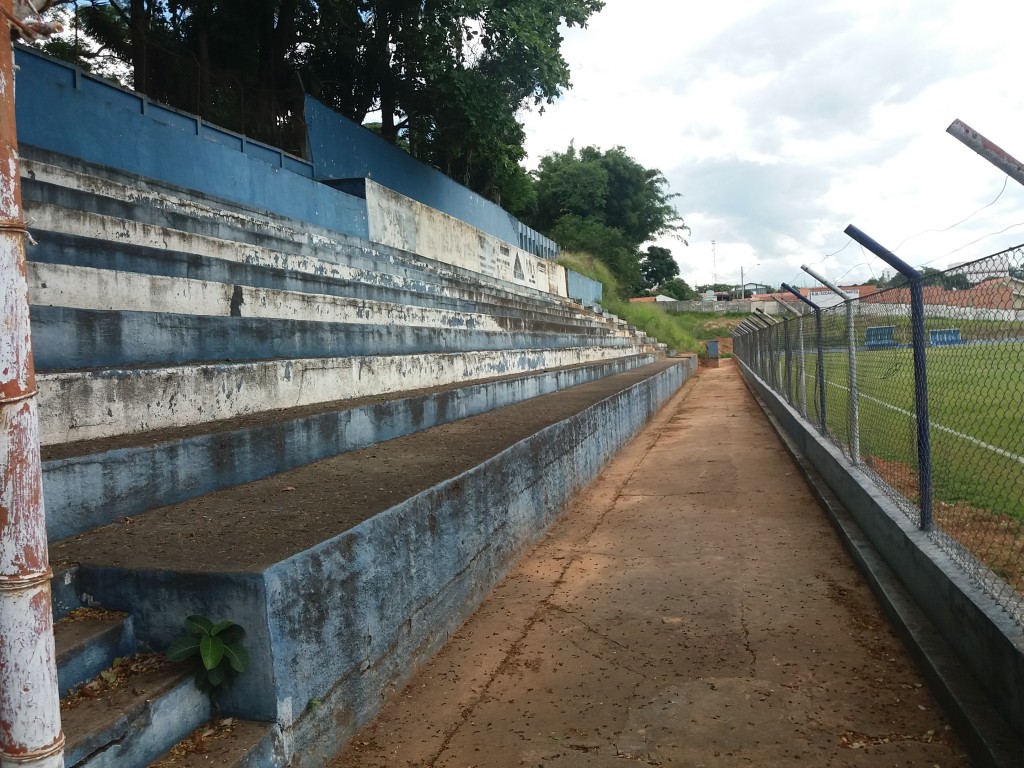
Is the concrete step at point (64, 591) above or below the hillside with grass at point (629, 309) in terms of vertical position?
below

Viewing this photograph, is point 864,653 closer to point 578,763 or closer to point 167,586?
point 578,763

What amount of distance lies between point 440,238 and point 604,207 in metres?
37.2

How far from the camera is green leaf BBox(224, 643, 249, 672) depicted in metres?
2.31

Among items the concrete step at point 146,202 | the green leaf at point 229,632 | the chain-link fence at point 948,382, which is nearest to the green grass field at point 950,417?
the chain-link fence at point 948,382

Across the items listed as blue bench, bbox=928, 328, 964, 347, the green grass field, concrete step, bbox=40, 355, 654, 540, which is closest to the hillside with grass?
the green grass field

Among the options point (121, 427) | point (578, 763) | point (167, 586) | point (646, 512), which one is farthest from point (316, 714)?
point (646, 512)

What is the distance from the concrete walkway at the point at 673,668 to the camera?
2.83 metres

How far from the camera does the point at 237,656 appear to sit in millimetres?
2320

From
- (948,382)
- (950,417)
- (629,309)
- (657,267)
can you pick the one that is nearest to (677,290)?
(657,267)

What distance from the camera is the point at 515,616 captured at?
166 inches

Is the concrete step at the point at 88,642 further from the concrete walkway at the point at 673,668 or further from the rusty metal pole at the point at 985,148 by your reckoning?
the rusty metal pole at the point at 985,148

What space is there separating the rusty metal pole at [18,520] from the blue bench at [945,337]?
12.9 ft

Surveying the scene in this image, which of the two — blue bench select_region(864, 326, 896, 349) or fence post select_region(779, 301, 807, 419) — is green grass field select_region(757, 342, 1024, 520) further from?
fence post select_region(779, 301, 807, 419)

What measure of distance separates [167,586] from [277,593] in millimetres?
361
